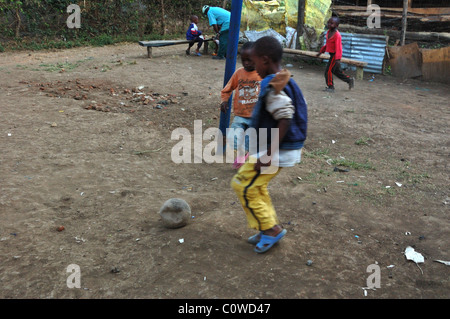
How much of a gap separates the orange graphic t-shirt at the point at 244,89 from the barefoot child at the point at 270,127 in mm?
1360

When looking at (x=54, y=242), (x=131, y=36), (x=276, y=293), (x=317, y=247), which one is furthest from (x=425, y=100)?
(x=131, y=36)

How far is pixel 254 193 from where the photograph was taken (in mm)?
2791

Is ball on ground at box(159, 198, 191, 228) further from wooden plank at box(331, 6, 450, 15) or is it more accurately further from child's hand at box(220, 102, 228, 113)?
wooden plank at box(331, 6, 450, 15)

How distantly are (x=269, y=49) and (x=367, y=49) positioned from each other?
858 cm

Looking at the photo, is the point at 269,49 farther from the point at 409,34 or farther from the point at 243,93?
the point at 409,34

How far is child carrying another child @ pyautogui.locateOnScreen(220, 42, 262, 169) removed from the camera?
406cm

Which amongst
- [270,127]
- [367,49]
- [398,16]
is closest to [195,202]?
[270,127]

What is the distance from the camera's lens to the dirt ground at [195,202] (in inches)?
104

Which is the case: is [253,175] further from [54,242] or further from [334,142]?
[334,142]

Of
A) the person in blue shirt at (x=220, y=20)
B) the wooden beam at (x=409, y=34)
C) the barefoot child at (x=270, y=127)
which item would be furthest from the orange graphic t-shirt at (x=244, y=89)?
the wooden beam at (x=409, y=34)

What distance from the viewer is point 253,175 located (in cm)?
275

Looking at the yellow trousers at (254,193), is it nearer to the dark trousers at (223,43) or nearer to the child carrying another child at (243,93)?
the child carrying another child at (243,93)

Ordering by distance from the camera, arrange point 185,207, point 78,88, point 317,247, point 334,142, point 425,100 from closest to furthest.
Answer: point 317,247
point 185,207
point 334,142
point 78,88
point 425,100
